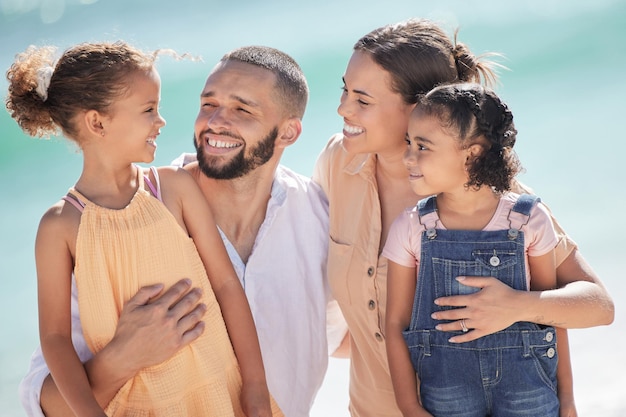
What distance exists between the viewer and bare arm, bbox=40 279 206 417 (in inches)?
97.3

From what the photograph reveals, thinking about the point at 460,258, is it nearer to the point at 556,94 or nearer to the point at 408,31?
the point at 408,31

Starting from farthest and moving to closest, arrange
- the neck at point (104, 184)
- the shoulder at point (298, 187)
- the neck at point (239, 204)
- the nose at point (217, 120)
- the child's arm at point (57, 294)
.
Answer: the shoulder at point (298, 187), the neck at point (239, 204), the nose at point (217, 120), the neck at point (104, 184), the child's arm at point (57, 294)

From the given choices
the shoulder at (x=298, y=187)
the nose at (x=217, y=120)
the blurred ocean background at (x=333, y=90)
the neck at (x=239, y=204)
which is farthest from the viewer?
the blurred ocean background at (x=333, y=90)

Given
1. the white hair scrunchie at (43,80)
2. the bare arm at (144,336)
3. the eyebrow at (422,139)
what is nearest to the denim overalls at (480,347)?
the eyebrow at (422,139)

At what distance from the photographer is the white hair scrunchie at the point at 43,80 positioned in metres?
2.52

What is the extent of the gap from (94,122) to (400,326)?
3.93 feet

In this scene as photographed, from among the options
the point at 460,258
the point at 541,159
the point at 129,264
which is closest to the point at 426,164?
the point at 460,258

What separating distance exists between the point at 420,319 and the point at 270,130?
102 centimetres

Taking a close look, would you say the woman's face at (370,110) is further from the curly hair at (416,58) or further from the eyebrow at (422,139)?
the eyebrow at (422,139)

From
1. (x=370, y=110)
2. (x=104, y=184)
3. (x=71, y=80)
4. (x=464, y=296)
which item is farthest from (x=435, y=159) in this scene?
(x=71, y=80)

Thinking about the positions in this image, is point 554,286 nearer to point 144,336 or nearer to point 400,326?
point 400,326

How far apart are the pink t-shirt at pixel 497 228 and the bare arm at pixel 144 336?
0.68 m

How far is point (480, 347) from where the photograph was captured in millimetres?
2584

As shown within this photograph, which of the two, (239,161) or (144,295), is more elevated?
(239,161)
